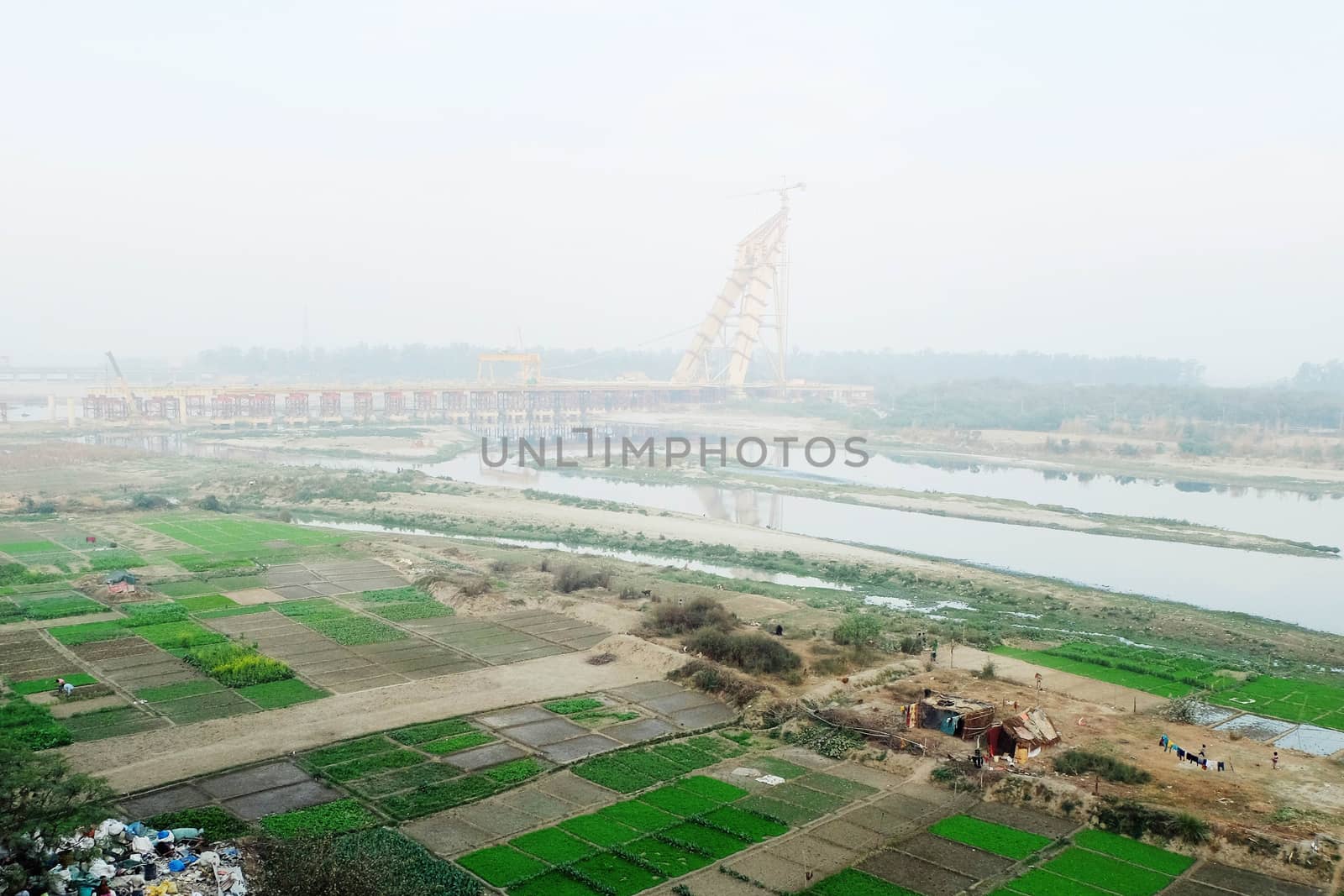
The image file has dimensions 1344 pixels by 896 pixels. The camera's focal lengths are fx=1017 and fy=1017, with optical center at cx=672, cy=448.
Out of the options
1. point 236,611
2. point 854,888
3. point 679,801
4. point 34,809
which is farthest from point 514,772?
point 236,611

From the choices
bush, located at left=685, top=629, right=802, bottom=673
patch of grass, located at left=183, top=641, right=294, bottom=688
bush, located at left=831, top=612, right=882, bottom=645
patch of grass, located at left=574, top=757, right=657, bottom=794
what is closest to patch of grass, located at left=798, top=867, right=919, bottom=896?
patch of grass, located at left=574, top=757, right=657, bottom=794

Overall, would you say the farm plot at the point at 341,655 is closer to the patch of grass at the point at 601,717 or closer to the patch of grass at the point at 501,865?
the patch of grass at the point at 601,717

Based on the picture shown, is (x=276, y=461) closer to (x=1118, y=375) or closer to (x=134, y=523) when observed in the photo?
(x=134, y=523)

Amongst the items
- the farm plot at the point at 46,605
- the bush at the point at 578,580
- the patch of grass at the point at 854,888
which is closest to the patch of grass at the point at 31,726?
the farm plot at the point at 46,605

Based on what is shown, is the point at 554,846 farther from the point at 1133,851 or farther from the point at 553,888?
the point at 1133,851

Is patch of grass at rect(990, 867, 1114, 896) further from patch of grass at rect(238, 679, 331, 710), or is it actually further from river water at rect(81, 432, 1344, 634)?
river water at rect(81, 432, 1344, 634)

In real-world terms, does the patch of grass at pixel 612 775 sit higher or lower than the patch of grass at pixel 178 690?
lower
